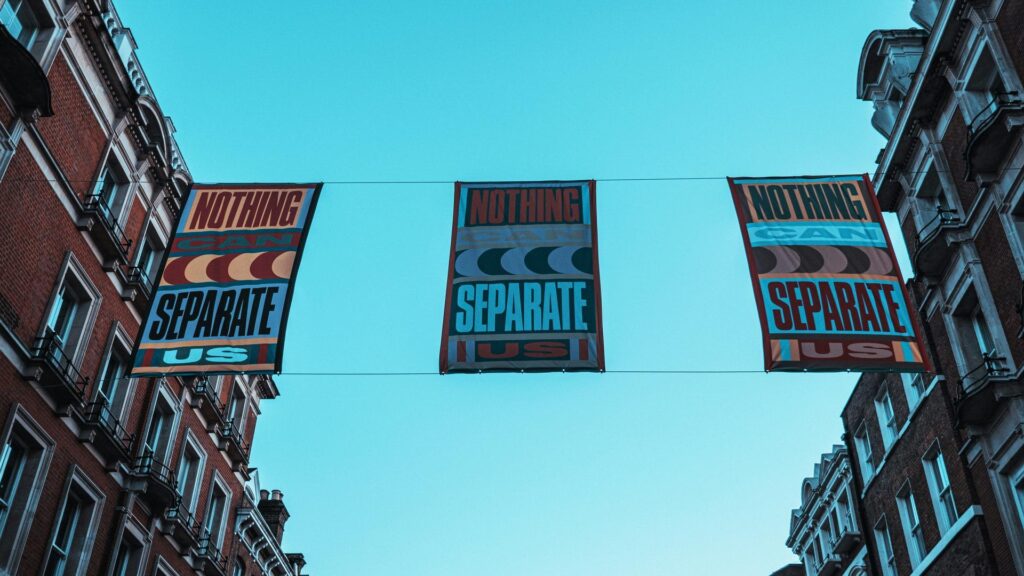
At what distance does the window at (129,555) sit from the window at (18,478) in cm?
489

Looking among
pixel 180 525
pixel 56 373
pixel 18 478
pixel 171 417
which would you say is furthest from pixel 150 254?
pixel 18 478

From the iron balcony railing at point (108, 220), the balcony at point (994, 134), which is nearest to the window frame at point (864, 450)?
the balcony at point (994, 134)

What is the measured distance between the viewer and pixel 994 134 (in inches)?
819

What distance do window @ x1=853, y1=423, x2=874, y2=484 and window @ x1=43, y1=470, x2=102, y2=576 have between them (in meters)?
24.7

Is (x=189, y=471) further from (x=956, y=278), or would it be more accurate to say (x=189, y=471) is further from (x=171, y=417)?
(x=956, y=278)

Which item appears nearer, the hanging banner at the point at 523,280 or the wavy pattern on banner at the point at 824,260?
the hanging banner at the point at 523,280

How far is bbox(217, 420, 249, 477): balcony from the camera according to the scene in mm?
33344

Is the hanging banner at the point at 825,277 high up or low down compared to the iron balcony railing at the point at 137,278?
down

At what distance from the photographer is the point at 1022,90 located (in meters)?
20.6

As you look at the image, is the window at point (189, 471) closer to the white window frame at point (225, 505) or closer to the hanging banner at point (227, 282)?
the white window frame at point (225, 505)

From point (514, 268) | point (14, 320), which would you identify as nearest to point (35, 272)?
point (14, 320)

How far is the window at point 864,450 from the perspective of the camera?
32125 millimetres

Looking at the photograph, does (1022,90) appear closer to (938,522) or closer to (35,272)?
(938,522)

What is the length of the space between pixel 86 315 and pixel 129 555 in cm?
706
